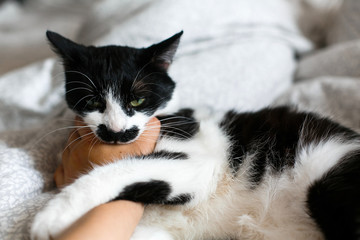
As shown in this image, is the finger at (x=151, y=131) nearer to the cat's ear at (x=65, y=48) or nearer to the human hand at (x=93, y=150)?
the human hand at (x=93, y=150)

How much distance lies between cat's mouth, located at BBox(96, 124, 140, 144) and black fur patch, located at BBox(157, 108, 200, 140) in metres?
0.13

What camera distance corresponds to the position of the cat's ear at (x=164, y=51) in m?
0.96

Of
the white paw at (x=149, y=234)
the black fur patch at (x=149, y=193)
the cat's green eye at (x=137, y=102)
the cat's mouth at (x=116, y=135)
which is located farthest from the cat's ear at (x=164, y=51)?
the white paw at (x=149, y=234)

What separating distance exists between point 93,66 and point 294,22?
4.99 ft

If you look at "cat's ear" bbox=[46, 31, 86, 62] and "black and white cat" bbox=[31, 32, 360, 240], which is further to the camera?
"cat's ear" bbox=[46, 31, 86, 62]

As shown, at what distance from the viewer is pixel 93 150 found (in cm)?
94

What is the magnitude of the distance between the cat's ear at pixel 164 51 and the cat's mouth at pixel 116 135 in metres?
0.25

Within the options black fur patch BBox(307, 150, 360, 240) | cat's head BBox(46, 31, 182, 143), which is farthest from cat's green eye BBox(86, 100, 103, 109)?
black fur patch BBox(307, 150, 360, 240)

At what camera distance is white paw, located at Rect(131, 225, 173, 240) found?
87 cm

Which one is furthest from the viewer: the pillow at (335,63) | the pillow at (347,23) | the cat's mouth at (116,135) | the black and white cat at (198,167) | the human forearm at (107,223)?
the pillow at (347,23)

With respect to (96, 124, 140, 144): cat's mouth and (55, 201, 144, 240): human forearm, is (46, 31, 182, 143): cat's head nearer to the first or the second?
(96, 124, 140, 144): cat's mouth

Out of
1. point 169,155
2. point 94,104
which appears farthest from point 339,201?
point 94,104

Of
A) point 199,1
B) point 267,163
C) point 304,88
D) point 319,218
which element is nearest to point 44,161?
point 267,163

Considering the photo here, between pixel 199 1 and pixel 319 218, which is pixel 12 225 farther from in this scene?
pixel 199 1
